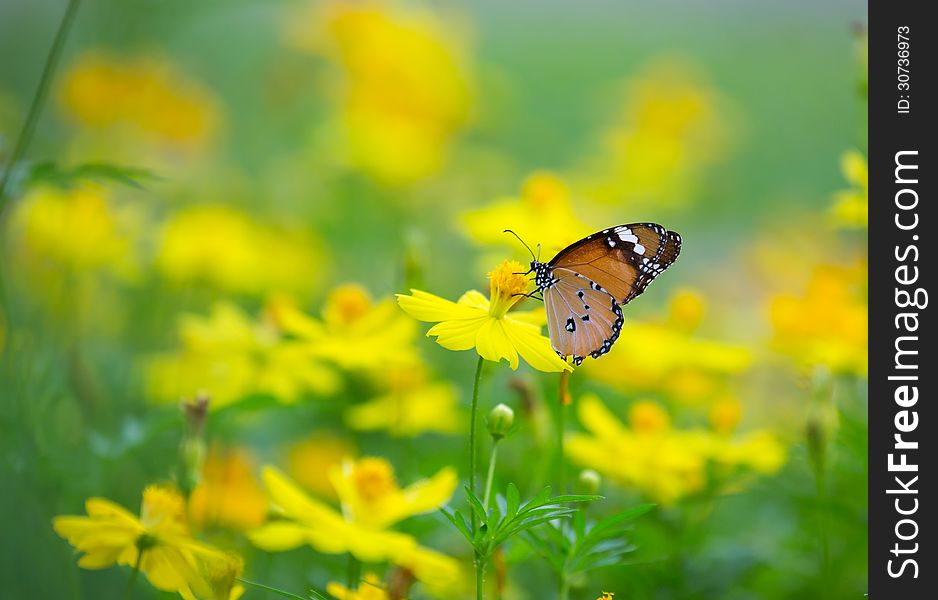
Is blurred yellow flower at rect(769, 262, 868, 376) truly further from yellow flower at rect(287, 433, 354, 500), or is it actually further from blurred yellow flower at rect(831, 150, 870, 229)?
yellow flower at rect(287, 433, 354, 500)

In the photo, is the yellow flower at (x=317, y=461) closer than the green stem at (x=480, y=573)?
No

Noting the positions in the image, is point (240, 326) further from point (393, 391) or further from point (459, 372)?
point (459, 372)

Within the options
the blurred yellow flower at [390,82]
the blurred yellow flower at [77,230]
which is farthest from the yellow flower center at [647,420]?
the blurred yellow flower at [390,82]

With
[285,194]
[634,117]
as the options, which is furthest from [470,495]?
[634,117]

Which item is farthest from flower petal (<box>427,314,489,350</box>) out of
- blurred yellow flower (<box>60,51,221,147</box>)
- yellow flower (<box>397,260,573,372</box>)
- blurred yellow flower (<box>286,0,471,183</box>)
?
blurred yellow flower (<box>286,0,471,183</box>)

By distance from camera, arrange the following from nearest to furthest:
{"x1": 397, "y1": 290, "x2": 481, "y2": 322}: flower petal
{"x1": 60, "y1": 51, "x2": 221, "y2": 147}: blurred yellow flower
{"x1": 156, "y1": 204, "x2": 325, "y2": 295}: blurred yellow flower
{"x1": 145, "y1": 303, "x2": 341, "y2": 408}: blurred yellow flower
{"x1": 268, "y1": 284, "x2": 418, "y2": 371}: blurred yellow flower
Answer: {"x1": 397, "y1": 290, "x2": 481, "y2": 322}: flower petal
{"x1": 268, "y1": 284, "x2": 418, "y2": 371}: blurred yellow flower
{"x1": 145, "y1": 303, "x2": 341, "y2": 408}: blurred yellow flower
{"x1": 156, "y1": 204, "x2": 325, "y2": 295}: blurred yellow flower
{"x1": 60, "y1": 51, "x2": 221, "y2": 147}: blurred yellow flower

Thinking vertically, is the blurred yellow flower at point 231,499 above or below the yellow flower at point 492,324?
below

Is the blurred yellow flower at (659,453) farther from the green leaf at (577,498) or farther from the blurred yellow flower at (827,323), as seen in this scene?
the green leaf at (577,498)
